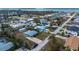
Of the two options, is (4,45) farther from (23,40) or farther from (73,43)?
(73,43)

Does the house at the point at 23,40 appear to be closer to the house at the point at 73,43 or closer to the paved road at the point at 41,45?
the paved road at the point at 41,45

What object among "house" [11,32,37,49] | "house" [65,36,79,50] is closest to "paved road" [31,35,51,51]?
"house" [11,32,37,49]

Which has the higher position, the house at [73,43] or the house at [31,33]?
the house at [31,33]

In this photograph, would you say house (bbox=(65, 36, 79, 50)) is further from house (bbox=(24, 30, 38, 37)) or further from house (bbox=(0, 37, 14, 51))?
house (bbox=(0, 37, 14, 51))

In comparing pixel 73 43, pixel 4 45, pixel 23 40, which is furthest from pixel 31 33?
pixel 73 43

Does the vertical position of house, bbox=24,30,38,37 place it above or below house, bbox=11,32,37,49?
above

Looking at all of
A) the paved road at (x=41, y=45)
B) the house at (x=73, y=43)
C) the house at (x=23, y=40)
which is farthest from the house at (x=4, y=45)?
the house at (x=73, y=43)

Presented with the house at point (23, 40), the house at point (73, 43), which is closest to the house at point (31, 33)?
the house at point (23, 40)
